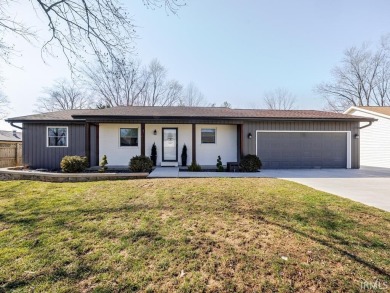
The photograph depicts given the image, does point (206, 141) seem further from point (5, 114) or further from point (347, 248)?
point (5, 114)

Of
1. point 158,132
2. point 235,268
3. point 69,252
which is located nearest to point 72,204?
point 69,252

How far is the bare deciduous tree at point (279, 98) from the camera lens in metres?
38.0

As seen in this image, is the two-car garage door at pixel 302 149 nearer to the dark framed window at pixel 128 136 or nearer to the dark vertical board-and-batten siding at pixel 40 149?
the dark framed window at pixel 128 136

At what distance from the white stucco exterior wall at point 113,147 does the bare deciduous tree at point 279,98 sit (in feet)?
102

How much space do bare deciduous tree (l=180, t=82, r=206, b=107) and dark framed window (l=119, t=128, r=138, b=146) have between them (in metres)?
21.2

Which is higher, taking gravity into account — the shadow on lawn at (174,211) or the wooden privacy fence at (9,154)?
the wooden privacy fence at (9,154)

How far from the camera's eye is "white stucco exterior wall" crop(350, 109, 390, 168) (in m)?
13.7

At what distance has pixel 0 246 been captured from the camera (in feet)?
10.7

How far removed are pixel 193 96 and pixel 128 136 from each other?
22.7m

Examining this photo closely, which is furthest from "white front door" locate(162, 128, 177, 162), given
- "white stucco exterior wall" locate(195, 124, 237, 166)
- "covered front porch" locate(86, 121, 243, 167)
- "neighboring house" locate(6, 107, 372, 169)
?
"white stucco exterior wall" locate(195, 124, 237, 166)

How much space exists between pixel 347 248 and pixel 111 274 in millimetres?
3241

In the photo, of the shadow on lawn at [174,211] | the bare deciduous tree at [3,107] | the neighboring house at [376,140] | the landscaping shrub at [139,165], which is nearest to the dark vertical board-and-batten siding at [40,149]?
the landscaping shrub at [139,165]

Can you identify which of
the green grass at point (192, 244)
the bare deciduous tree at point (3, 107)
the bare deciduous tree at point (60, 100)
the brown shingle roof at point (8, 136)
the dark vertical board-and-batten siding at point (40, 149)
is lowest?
the green grass at point (192, 244)

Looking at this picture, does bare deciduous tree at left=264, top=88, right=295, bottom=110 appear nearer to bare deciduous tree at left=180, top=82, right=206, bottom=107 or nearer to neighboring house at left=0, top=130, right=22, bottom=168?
bare deciduous tree at left=180, top=82, right=206, bottom=107
